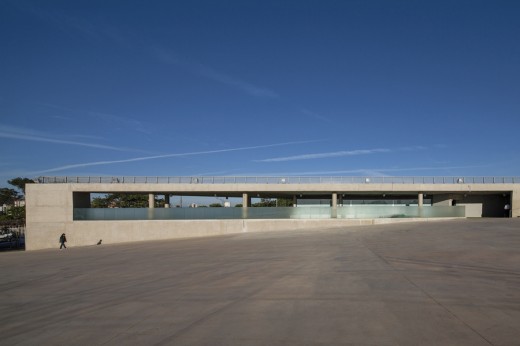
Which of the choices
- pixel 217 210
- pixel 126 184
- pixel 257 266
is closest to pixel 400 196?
pixel 217 210

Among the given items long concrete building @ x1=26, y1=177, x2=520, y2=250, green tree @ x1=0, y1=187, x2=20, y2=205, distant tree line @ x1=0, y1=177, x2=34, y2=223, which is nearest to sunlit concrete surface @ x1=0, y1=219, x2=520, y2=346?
long concrete building @ x1=26, y1=177, x2=520, y2=250

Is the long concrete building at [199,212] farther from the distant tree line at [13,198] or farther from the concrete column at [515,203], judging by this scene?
the distant tree line at [13,198]

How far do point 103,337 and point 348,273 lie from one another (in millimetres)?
5453

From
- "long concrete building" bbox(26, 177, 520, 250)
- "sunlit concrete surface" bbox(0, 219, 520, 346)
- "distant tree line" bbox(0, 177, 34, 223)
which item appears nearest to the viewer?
"sunlit concrete surface" bbox(0, 219, 520, 346)

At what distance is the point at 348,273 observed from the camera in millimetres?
8875

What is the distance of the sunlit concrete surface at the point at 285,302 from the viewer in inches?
195

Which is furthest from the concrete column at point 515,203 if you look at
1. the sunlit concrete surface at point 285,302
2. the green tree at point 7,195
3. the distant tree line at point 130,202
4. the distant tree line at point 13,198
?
the green tree at point 7,195

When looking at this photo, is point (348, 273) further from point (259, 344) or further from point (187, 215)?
point (187, 215)

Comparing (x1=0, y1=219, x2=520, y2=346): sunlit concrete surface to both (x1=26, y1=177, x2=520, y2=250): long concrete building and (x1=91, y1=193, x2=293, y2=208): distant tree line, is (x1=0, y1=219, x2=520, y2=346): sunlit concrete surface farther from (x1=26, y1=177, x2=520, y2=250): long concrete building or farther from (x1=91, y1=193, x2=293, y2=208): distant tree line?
(x1=91, y1=193, x2=293, y2=208): distant tree line

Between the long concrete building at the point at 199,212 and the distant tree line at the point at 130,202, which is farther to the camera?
the distant tree line at the point at 130,202

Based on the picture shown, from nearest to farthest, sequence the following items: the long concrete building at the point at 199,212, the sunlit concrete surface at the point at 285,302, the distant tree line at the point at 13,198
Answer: the sunlit concrete surface at the point at 285,302 → the long concrete building at the point at 199,212 → the distant tree line at the point at 13,198

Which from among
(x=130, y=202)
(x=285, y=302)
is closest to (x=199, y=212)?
(x=285, y=302)

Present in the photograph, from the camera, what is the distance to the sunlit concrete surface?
16.2ft

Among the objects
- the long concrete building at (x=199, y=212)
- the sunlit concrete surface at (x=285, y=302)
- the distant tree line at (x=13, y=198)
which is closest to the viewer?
the sunlit concrete surface at (x=285, y=302)
